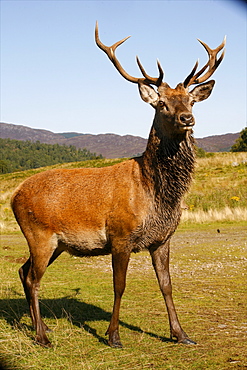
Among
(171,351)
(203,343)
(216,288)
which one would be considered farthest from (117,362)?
(216,288)

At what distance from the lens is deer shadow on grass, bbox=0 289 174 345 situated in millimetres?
6520

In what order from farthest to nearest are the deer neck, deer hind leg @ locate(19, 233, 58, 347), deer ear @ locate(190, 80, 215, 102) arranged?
deer ear @ locate(190, 80, 215, 102) < deer hind leg @ locate(19, 233, 58, 347) < the deer neck

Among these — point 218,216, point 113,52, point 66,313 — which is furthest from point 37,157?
point 66,313

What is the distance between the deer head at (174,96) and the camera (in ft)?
19.5

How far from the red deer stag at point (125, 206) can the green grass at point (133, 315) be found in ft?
1.06

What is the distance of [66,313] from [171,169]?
2555mm

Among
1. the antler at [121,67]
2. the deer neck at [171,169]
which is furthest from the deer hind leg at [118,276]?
the antler at [121,67]

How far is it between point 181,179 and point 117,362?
99.1 inches

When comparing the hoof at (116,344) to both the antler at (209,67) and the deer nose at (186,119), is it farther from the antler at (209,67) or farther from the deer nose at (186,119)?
the antler at (209,67)

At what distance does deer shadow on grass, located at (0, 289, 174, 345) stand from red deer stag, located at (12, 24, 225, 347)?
388 millimetres

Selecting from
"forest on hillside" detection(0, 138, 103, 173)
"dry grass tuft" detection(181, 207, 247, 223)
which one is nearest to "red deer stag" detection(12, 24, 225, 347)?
"dry grass tuft" detection(181, 207, 247, 223)

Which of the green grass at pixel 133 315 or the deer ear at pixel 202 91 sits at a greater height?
the deer ear at pixel 202 91

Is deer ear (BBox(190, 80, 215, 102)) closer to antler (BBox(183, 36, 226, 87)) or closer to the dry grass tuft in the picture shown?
antler (BBox(183, 36, 226, 87))

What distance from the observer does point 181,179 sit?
6.33 m
